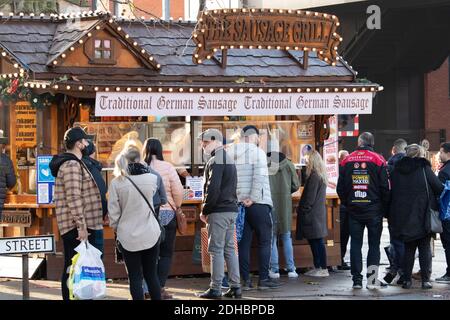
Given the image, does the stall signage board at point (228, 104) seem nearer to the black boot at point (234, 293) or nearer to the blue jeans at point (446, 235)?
the blue jeans at point (446, 235)

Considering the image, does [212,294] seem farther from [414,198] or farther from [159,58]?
[159,58]

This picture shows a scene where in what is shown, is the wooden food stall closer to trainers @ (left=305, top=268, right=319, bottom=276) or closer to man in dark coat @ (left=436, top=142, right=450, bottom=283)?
trainers @ (left=305, top=268, right=319, bottom=276)

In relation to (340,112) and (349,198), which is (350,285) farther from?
(340,112)

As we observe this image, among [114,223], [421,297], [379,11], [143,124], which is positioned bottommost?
[421,297]

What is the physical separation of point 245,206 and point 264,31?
3.00m

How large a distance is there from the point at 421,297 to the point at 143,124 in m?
4.63

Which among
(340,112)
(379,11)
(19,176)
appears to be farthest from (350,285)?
(379,11)

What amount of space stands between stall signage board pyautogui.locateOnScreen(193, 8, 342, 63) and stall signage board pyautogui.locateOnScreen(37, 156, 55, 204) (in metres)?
2.48

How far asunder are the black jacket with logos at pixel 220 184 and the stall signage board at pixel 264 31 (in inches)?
114

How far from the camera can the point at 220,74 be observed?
15578 millimetres

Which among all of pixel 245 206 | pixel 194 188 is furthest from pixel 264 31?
pixel 245 206

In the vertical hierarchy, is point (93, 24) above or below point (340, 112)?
above

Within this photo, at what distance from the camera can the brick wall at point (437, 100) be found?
3591 cm

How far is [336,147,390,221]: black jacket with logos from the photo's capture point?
13.4 m
